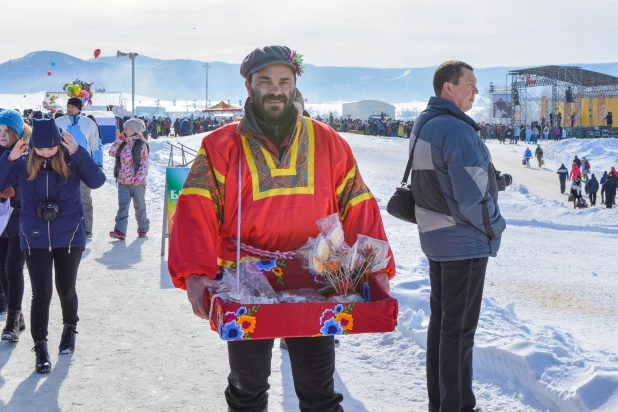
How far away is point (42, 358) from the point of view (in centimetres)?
520

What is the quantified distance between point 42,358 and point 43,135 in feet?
5.16

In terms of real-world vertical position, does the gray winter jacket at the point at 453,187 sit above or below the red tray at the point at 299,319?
above

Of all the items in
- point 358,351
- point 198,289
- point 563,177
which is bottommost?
point 358,351

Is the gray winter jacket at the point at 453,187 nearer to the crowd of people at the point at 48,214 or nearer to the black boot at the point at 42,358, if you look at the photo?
the crowd of people at the point at 48,214

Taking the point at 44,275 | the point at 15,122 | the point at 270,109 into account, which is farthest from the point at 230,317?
the point at 15,122

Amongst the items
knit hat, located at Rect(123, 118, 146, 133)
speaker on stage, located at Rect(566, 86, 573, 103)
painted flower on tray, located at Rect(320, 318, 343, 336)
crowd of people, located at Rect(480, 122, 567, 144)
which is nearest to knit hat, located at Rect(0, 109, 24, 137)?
painted flower on tray, located at Rect(320, 318, 343, 336)

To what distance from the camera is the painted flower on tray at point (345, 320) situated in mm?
2764

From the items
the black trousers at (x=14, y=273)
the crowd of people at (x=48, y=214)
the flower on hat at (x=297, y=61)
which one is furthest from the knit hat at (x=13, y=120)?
the flower on hat at (x=297, y=61)

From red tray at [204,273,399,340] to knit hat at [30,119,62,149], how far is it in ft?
9.37

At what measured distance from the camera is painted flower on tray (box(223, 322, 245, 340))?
2.70m

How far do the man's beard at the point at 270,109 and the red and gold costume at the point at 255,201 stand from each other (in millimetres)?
92

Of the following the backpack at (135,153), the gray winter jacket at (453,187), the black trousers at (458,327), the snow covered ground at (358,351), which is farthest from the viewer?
the backpack at (135,153)

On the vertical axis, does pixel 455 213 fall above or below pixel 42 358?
above

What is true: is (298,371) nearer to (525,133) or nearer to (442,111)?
(442,111)
